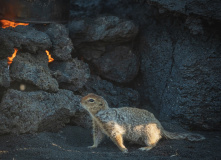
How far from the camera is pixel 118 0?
7.38m

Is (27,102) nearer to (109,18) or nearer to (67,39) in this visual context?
(67,39)

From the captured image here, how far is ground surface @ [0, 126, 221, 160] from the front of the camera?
14.0 ft

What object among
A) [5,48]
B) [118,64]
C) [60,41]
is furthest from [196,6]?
[5,48]

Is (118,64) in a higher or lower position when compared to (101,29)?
lower

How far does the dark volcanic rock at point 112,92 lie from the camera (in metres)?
7.19

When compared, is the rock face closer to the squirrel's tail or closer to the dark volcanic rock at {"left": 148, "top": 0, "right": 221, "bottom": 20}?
the dark volcanic rock at {"left": 148, "top": 0, "right": 221, "bottom": 20}

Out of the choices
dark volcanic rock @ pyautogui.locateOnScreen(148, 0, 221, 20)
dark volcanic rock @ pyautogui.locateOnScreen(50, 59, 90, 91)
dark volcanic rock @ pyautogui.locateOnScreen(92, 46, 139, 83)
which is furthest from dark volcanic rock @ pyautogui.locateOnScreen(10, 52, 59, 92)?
dark volcanic rock @ pyautogui.locateOnScreen(148, 0, 221, 20)

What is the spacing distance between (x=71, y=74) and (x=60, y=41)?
89cm

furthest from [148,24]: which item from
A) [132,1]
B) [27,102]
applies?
[27,102]

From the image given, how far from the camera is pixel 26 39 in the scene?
228 inches

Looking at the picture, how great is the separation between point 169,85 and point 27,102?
357 cm

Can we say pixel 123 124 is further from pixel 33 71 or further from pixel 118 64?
pixel 118 64

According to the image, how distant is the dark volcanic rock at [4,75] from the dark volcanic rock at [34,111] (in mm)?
198

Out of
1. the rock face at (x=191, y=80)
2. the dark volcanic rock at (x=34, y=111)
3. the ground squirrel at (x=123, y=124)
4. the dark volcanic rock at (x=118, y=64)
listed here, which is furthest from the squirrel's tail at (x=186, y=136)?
the dark volcanic rock at (x=118, y=64)
